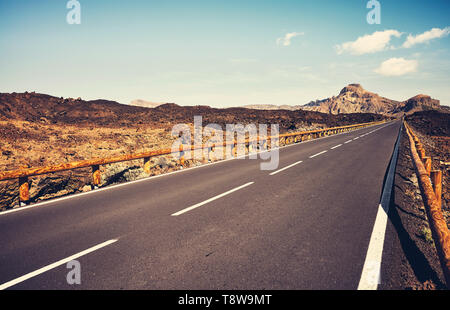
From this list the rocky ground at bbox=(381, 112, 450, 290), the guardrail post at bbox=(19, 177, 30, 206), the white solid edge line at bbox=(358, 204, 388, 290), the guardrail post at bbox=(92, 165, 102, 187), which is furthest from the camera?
the guardrail post at bbox=(92, 165, 102, 187)

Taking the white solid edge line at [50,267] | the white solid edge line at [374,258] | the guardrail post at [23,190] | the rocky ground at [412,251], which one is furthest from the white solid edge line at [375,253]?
the guardrail post at [23,190]

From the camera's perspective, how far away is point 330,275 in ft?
10.6

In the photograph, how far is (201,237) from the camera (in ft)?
14.5

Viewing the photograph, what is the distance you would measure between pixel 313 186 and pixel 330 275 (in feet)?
15.3

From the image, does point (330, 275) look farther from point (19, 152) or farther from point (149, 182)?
point (19, 152)

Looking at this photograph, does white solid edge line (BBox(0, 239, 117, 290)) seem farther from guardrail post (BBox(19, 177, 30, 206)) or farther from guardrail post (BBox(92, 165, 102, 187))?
guardrail post (BBox(92, 165, 102, 187))

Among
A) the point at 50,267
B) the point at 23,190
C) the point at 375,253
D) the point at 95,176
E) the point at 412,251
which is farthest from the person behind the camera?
the point at 95,176

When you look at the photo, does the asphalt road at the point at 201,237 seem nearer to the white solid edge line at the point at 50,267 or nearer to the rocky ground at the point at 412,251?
the white solid edge line at the point at 50,267

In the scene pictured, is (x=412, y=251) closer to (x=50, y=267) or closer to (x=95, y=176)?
(x=50, y=267)

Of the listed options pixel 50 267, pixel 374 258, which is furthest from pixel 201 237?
pixel 374 258

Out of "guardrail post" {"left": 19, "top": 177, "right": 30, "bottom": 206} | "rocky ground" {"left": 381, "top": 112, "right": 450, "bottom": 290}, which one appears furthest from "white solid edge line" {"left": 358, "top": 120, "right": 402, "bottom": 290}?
"guardrail post" {"left": 19, "top": 177, "right": 30, "bottom": 206}

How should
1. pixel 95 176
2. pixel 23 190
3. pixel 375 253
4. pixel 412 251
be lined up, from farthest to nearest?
pixel 95 176 < pixel 23 190 < pixel 412 251 < pixel 375 253

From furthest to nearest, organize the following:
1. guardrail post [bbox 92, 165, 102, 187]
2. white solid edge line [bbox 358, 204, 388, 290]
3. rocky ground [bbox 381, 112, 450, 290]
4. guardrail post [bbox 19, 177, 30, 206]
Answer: guardrail post [bbox 92, 165, 102, 187] < guardrail post [bbox 19, 177, 30, 206] < rocky ground [bbox 381, 112, 450, 290] < white solid edge line [bbox 358, 204, 388, 290]

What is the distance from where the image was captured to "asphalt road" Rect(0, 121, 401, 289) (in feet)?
10.7
